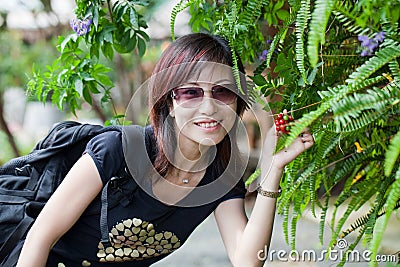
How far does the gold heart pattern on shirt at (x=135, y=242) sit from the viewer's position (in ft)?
4.76

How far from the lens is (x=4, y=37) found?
22.0 ft

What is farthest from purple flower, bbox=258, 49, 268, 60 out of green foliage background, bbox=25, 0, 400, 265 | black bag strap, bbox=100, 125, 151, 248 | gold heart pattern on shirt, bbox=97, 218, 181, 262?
gold heart pattern on shirt, bbox=97, 218, 181, 262

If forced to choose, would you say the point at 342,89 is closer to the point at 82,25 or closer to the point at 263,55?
the point at 263,55

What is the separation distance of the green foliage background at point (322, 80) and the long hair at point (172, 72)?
1.8 inches

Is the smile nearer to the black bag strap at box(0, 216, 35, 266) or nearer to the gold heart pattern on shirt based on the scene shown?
the gold heart pattern on shirt

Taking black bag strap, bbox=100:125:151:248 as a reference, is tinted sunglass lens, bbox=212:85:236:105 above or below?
above

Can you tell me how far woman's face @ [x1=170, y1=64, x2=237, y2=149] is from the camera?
1.31m

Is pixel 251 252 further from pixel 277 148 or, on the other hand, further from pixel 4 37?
pixel 4 37

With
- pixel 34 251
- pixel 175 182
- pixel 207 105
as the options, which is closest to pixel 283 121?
pixel 207 105

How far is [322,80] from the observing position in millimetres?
1228

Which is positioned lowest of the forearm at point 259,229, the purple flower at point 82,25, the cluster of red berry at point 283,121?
the forearm at point 259,229

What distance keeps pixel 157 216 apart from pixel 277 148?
1.44 ft

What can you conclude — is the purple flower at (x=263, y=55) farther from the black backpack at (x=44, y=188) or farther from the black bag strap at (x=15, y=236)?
the black bag strap at (x=15, y=236)

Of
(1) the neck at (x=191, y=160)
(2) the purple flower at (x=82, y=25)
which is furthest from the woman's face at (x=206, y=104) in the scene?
(2) the purple flower at (x=82, y=25)
